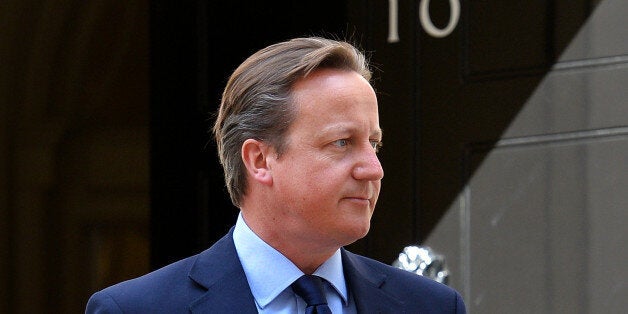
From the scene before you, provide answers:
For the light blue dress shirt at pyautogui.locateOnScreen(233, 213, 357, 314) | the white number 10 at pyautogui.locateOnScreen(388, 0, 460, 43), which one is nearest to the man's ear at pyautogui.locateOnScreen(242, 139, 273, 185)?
the light blue dress shirt at pyautogui.locateOnScreen(233, 213, 357, 314)

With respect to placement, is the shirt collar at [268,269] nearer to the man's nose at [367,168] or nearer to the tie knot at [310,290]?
the tie knot at [310,290]

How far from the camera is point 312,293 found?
255cm

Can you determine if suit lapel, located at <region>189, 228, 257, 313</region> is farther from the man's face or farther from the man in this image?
the man's face

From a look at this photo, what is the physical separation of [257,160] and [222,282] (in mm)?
253

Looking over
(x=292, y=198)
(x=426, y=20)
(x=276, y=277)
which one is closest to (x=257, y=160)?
(x=292, y=198)

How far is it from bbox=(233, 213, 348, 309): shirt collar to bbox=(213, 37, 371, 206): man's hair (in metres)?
0.11

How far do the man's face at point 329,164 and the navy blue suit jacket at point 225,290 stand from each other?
150 millimetres

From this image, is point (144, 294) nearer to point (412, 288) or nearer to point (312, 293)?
point (312, 293)

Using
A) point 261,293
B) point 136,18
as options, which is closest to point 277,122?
point 261,293

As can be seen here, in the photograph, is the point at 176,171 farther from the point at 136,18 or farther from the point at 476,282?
the point at 476,282

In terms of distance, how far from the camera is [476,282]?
5047 millimetres

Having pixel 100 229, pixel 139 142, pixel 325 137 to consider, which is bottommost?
pixel 100 229

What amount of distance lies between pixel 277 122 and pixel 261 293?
338 millimetres

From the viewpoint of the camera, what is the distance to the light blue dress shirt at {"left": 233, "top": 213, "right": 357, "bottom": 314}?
2582 millimetres
